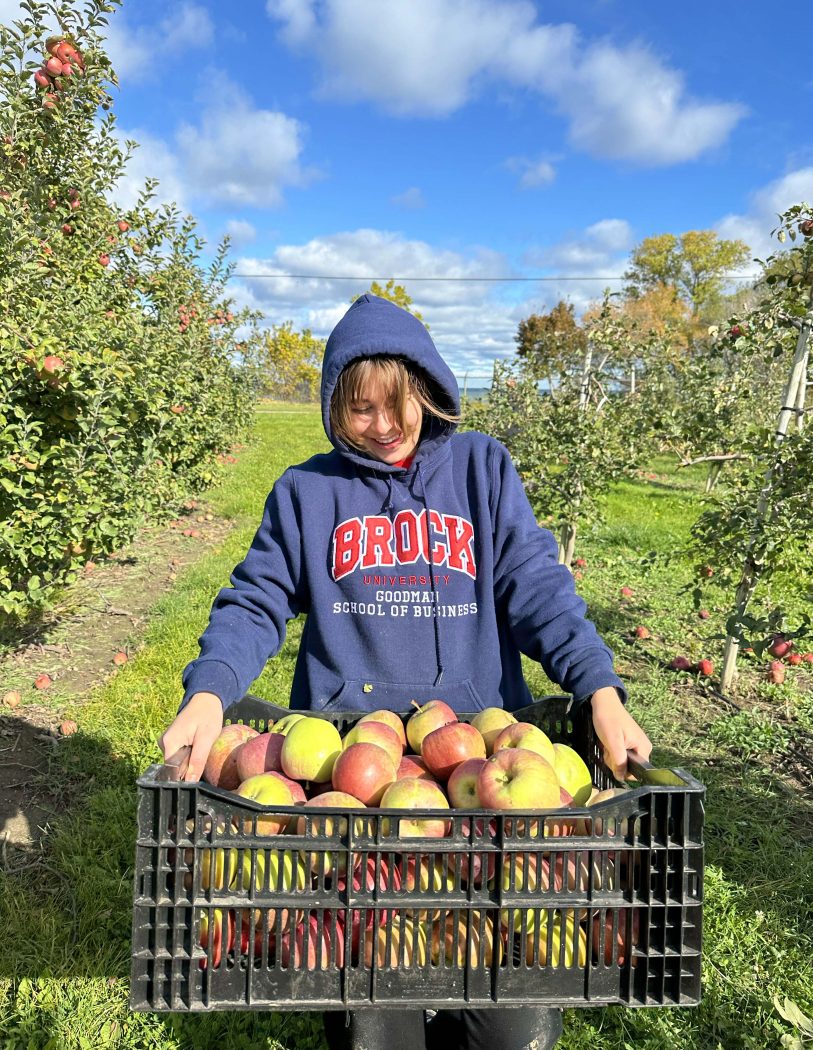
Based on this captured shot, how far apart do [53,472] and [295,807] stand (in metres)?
3.33

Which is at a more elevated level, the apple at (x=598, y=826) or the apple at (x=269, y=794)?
the apple at (x=598, y=826)

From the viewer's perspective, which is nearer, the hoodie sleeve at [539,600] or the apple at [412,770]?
the apple at [412,770]

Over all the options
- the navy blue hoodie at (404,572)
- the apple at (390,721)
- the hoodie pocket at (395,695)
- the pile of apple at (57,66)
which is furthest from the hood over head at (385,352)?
the pile of apple at (57,66)

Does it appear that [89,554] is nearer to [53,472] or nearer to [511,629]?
[53,472]

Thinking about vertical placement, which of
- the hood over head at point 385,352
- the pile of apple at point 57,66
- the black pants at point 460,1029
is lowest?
the black pants at point 460,1029

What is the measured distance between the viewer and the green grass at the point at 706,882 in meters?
2.17

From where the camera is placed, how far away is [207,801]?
1.15 meters

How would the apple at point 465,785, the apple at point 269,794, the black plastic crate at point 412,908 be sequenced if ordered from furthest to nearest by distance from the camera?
the apple at point 465,785, the apple at point 269,794, the black plastic crate at point 412,908

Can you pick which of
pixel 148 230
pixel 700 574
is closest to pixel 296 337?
pixel 148 230

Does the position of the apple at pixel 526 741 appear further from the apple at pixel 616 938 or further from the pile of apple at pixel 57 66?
the pile of apple at pixel 57 66

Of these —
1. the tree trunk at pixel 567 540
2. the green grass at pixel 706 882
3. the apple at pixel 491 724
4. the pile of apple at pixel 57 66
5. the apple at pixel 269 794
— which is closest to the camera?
the apple at pixel 269 794

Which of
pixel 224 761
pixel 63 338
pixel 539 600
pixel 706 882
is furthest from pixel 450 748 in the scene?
pixel 63 338

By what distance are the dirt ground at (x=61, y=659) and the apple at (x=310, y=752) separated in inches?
73.1

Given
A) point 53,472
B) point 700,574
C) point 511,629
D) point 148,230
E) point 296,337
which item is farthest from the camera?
point 296,337
